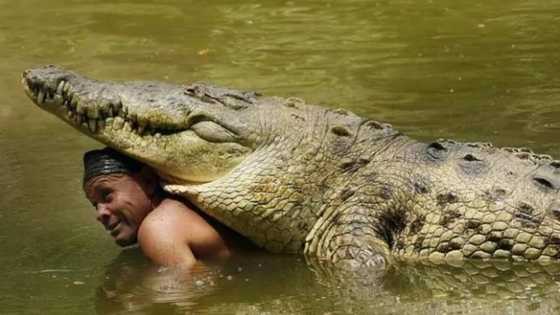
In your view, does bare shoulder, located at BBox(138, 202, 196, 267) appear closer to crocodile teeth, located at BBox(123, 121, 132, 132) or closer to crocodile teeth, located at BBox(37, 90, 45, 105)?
crocodile teeth, located at BBox(123, 121, 132, 132)

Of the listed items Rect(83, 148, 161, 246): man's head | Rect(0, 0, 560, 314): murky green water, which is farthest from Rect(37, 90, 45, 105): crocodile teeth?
Rect(0, 0, 560, 314): murky green water

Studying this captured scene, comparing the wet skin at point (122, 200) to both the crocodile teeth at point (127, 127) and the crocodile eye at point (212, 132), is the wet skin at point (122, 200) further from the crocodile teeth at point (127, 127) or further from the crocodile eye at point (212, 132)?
the crocodile eye at point (212, 132)

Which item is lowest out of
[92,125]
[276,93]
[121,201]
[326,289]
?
[276,93]

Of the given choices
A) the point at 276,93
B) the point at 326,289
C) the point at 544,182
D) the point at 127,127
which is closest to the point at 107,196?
the point at 127,127

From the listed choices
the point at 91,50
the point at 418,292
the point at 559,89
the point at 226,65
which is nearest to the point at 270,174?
the point at 418,292

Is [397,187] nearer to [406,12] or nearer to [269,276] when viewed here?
[269,276]

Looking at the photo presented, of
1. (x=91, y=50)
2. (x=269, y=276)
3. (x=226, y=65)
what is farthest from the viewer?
(x=91, y=50)

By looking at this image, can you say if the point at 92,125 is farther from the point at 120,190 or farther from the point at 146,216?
the point at 146,216
